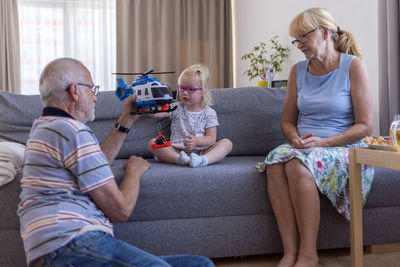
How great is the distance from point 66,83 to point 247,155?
1308mm

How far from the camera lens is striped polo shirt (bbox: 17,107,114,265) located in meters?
0.91

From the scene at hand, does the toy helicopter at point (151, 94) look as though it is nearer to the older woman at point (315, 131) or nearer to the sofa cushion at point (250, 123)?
the older woman at point (315, 131)

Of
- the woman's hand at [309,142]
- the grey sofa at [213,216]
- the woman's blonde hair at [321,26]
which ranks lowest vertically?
the grey sofa at [213,216]

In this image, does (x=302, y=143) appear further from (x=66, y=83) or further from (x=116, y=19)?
(x=116, y=19)

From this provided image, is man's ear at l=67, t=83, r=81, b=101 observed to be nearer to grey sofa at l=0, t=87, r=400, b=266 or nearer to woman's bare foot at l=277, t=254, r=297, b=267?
grey sofa at l=0, t=87, r=400, b=266

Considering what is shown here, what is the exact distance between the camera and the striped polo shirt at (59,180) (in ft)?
2.98

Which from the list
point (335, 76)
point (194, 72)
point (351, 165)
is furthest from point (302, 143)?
point (194, 72)

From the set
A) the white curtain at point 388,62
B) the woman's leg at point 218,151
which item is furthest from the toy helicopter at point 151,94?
the white curtain at point 388,62

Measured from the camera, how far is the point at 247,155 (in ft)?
7.07

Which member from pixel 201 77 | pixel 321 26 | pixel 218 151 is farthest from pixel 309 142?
pixel 201 77

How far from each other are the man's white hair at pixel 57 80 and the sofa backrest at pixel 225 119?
40.4 inches

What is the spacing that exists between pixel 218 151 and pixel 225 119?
13.3 inches

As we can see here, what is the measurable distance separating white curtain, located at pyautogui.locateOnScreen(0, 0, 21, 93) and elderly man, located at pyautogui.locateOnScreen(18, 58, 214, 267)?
3972 millimetres

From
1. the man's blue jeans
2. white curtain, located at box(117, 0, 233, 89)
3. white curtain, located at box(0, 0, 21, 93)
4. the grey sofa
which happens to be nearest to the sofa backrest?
the grey sofa
